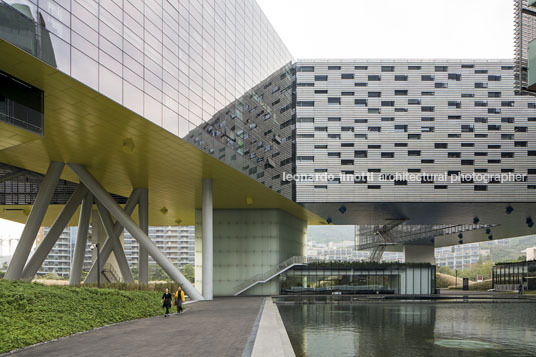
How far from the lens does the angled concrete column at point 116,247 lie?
42.7 meters

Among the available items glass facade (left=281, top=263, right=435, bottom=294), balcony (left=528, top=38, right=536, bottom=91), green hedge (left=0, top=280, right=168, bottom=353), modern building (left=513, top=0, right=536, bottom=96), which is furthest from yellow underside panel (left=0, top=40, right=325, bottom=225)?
modern building (left=513, top=0, right=536, bottom=96)

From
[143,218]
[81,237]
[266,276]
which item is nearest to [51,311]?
[81,237]

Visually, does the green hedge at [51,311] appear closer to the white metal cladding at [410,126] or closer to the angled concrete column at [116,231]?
the angled concrete column at [116,231]

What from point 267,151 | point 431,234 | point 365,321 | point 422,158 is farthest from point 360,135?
point 431,234

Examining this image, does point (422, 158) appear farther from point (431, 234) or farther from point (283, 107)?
point (431, 234)

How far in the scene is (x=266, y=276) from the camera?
174 feet

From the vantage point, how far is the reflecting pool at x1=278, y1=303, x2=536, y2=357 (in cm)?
1677

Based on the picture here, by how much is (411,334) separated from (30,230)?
22.2 meters

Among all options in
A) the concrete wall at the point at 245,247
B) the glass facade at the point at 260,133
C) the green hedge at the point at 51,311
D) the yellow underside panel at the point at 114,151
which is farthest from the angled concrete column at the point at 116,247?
the green hedge at the point at 51,311

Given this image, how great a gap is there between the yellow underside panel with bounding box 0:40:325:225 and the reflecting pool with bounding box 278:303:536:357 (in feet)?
37.3

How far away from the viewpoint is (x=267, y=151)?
46.0 m

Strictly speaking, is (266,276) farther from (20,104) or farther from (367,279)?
(20,104)

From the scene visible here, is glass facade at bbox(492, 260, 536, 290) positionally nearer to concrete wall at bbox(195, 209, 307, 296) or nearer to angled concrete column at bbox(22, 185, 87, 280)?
concrete wall at bbox(195, 209, 307, 296)

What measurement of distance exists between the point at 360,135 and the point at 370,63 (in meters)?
6.66
